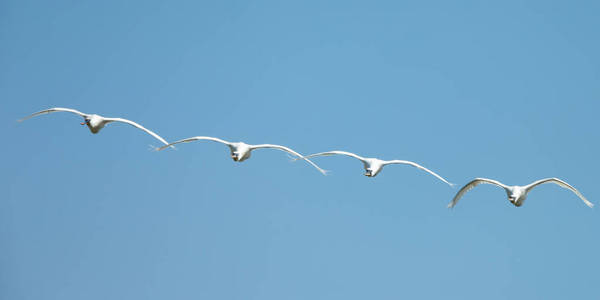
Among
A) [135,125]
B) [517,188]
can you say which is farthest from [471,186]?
[135,125]

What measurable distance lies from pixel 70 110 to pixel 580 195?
921 inches

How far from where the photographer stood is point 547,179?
44031 mm

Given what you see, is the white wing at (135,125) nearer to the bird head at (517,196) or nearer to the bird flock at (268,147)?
the bird flock at (268,147)

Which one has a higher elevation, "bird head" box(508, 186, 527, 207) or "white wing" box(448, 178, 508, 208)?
"white wing" box(448, 178, 508, 208)

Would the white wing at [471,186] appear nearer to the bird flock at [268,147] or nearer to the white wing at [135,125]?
the bird flock at [268,147]

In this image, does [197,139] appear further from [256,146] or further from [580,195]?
[580,195]

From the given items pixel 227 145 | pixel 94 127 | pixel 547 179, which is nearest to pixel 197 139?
pixel 227 145

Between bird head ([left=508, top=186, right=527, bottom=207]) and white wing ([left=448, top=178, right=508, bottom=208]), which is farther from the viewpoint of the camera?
white wing ([left=448, top=178, right=508, bottom=208])

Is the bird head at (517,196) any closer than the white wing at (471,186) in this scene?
Yes

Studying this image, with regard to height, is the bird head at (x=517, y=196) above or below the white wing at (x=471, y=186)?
below

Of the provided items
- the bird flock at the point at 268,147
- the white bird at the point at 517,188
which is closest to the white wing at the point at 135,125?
the bird flock at the point at 268,147

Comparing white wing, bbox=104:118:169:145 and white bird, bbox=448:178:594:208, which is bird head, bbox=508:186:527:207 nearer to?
white bird, bbox=448:178:594:208

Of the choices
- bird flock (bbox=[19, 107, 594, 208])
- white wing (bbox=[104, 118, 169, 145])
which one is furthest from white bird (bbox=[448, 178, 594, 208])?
white wing (bbox=[104, 118, 169, 145])

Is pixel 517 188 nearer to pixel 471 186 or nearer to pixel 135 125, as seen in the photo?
pixel 471 186
